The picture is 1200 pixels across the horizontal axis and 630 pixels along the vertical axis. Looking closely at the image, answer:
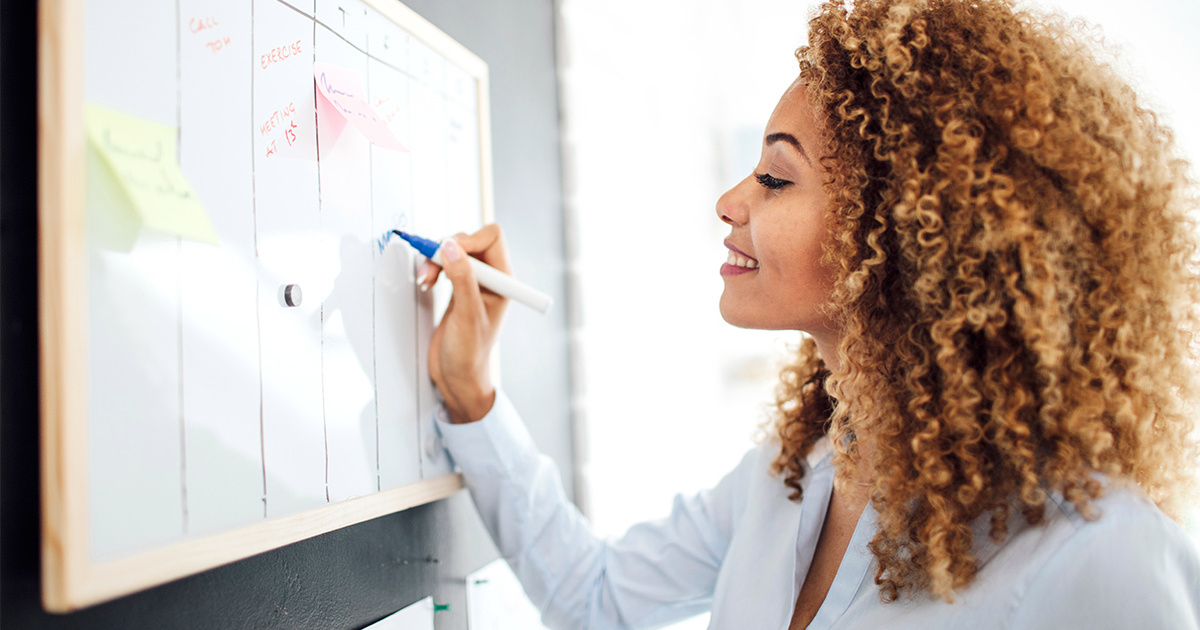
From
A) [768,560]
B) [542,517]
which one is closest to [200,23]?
[542,517]

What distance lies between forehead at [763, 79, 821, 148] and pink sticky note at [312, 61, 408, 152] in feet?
1.34

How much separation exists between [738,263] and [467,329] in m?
0.32

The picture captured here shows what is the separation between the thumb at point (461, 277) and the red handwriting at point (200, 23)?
11.8 inches

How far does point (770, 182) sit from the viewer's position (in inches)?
28.8

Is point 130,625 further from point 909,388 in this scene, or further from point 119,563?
point 909,388

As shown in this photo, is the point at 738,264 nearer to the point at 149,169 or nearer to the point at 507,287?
the point at 507,287

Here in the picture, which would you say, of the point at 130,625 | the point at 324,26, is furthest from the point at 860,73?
the point at 130,625

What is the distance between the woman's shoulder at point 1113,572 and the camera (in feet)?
1.77

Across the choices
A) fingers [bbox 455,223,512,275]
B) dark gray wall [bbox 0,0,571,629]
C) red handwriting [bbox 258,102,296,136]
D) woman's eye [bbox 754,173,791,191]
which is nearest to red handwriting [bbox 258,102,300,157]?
red handwriting [bbox 258,102,296,136]

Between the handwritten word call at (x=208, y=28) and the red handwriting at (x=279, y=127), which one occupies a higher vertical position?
the handwritten word call at (x=208, y=28)

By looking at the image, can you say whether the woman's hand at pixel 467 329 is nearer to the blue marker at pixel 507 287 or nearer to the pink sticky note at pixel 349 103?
the blue marker at pixel 507 287

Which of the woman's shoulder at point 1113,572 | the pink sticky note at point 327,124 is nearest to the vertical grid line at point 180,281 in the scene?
the pink sticky note at point 327,124

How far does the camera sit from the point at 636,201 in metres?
1.25

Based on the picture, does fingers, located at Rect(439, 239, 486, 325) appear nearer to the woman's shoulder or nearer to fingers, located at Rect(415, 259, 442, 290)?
fingers, located at Rect(415, 259, 442, 290)
